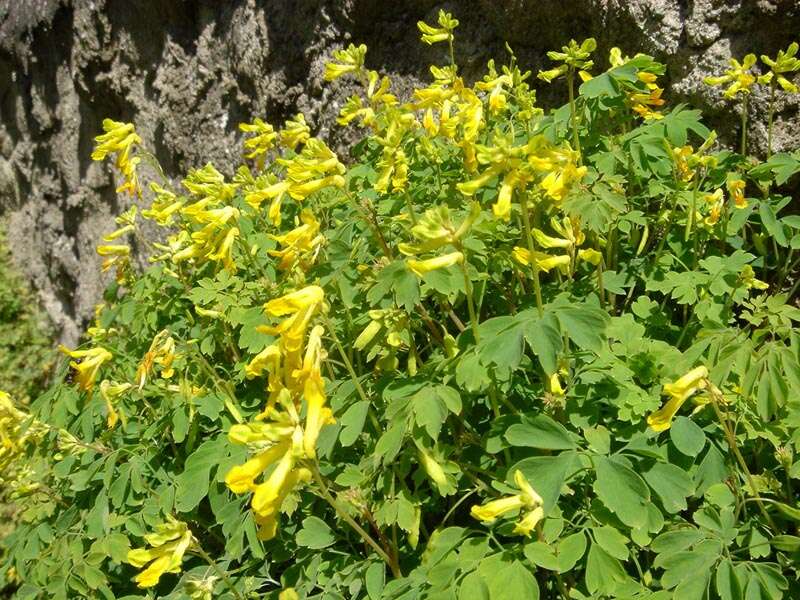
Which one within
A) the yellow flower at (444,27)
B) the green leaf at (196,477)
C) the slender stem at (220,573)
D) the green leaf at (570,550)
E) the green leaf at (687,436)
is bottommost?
the slender stem at (220,573)

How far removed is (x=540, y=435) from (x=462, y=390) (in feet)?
1.03

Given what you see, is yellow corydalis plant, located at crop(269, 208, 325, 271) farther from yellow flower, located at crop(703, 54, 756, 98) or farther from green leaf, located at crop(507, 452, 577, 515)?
Answer: yellow flower, located at crop(703, 54, 756, 98)

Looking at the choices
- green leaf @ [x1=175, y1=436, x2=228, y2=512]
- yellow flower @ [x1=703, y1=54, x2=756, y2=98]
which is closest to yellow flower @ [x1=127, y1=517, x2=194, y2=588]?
green leaf @ [x1=175, y1=436, x2=228, y2=512]

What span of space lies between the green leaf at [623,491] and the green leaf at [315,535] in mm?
741

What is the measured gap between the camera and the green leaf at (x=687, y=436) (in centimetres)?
161

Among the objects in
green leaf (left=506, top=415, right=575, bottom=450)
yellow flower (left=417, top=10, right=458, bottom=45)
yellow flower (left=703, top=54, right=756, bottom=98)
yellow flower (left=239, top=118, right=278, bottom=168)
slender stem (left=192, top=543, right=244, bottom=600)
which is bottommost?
slender stem (left=192, top=543, right=244, bottom=600)

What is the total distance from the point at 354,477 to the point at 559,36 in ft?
7.45

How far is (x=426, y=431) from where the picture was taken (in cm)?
162

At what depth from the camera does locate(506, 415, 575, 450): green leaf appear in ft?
5.12

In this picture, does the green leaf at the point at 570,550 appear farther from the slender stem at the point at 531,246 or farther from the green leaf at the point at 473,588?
the slender stem at the point at 531,246

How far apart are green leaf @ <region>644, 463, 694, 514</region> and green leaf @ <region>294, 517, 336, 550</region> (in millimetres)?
838

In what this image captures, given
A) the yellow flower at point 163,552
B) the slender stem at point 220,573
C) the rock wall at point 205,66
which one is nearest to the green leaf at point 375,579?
the slender stem at point 220,573

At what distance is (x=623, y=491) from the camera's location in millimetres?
1499

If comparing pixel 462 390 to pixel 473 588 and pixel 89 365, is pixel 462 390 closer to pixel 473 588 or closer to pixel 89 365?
pixel 473 588
